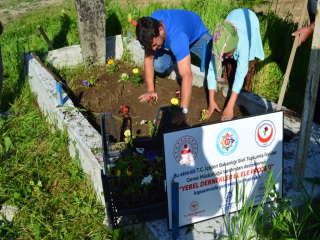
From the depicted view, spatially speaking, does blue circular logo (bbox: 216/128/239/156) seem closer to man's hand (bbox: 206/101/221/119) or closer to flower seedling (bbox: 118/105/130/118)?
man's hand (bbox: 206/101/221/119)

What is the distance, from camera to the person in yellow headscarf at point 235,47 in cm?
349

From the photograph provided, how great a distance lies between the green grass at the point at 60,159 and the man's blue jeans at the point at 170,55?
36.9 inches

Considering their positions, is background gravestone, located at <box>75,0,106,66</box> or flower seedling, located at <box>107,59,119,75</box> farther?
flower seedling, located at <box>107,59,119,75</box>

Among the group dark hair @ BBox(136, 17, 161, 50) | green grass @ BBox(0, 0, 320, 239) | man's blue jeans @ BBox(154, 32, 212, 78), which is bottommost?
green grass @ BBox(0, 0, 320, 239)

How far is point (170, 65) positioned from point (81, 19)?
131 cm

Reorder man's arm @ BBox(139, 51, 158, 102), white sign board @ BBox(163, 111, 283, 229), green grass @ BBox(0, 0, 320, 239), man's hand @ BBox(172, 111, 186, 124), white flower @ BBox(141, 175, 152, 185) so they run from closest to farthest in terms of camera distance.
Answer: white sign board @ BBox(163, 111, 283, 229) < white flower @ BBox(141, 175, 152, 185) < green grass @ BBox(0, 0, 320, 239) < man's hand @ BBox(172, 111, 186, 124) < man's arm @ BBox(139, 51, 158, 102)

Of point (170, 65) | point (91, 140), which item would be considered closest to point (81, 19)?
point (170, 65)

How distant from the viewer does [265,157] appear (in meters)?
2.69

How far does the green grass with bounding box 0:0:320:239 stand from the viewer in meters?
3.02

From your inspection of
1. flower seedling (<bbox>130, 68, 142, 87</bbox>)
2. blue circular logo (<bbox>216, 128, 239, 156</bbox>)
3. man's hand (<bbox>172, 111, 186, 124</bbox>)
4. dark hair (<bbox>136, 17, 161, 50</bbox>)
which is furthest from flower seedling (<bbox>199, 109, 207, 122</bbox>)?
blue circular logo (<bbox>216, 128, 239, 156</bbox>)

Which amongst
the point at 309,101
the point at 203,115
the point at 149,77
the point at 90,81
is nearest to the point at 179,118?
the point at 203,115

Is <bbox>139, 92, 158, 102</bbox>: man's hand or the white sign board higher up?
the white sign board

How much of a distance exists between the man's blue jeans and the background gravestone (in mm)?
993

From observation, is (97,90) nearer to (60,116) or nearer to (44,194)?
(60,116)
